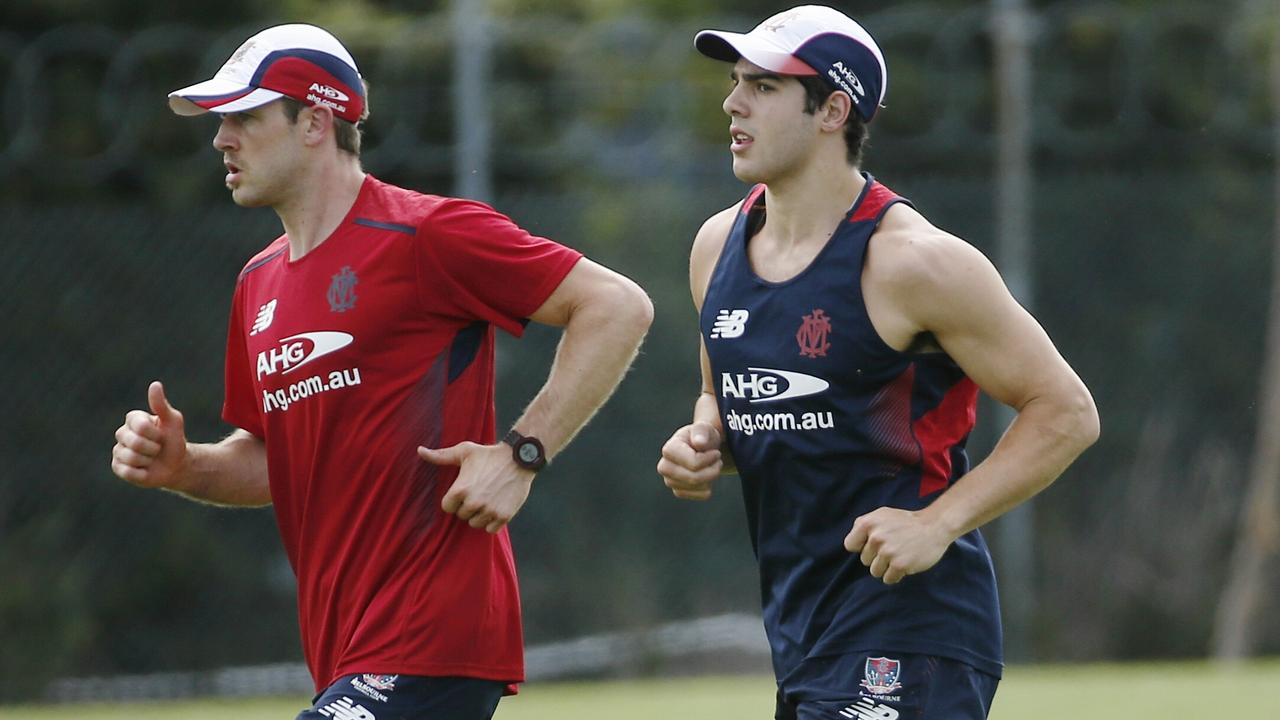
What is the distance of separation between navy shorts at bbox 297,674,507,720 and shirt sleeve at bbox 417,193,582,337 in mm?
801

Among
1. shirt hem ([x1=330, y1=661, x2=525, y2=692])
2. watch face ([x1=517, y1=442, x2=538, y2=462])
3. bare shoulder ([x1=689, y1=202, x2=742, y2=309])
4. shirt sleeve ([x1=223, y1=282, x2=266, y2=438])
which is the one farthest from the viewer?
shirt sleeve ([x1=223, y1=282, x2=266, y2=438])

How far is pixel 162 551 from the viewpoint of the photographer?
10.3 m

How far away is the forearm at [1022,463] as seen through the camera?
152 inches

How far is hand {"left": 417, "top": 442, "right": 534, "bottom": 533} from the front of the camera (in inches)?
160

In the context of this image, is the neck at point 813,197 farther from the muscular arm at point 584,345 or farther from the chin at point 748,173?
the muscular arm at point 584,345

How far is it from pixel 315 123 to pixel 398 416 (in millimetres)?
720

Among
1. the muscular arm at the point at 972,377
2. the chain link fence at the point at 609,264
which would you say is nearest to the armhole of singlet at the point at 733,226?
the muscular arm at the point at 972,377

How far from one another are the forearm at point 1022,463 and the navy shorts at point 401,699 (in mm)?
1075

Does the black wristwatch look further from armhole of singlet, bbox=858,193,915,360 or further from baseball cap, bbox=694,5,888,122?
baseball cap, bbox=694,5,888,122

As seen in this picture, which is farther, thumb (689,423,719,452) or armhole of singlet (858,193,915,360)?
thumb (689,423,719,452)

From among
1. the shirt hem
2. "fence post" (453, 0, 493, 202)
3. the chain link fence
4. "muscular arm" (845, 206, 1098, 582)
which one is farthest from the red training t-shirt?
the chain link fence

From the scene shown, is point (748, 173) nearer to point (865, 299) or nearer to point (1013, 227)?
point (865, 299)

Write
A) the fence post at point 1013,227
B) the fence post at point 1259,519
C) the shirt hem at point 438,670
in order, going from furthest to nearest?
the fence post at point 1259,519 < the fence post at point 1013,227 < the shirt hem at point 438,670

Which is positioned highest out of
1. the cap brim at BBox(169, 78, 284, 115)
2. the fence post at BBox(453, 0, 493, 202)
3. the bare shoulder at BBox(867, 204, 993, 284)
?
the fence post at BBox(453, 0, 493, 202)
